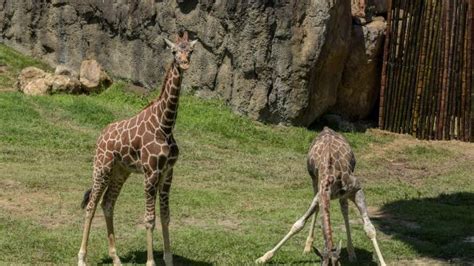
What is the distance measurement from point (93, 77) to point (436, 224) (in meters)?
Result: 8.85

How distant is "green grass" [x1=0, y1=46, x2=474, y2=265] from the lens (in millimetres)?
8539

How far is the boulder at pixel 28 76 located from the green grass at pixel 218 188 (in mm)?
951

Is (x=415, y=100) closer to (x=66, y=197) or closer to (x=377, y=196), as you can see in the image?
(x=377, y=196)

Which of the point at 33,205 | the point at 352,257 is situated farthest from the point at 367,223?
the point at 33,205

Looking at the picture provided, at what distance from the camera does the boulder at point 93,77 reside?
1645 centimetres

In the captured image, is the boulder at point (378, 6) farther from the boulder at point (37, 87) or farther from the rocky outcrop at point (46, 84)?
the boulder at point (37, 87)

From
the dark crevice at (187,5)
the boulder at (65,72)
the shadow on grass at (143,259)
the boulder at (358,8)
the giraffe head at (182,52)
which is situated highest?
the boulder at (358,8)

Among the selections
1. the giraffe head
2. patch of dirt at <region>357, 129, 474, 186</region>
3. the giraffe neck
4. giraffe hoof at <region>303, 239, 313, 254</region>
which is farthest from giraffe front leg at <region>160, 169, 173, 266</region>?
patch of dirt at <region>357, 129, 474, 186</region>

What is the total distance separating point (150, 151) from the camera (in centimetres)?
729

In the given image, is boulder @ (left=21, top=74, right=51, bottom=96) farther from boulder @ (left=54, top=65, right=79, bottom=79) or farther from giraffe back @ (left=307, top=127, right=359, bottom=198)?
giraffe back @ (left=307, top=127, right=359, bottom=198)

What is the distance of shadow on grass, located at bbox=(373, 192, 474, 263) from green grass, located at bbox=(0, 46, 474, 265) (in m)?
0.02

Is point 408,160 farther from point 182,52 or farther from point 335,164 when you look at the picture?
point 182,52

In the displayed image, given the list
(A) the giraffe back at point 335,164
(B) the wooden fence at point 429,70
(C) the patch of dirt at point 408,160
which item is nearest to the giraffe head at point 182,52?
(A) the giraffe back at point 335,164

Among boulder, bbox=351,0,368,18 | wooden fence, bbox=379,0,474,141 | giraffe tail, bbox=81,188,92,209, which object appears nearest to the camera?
giraffe tail, bbox=81,188,92,209
